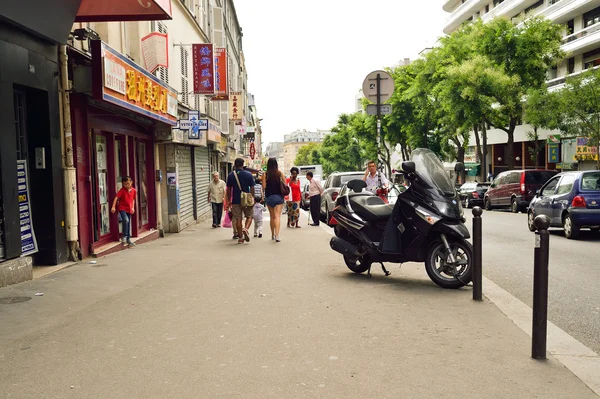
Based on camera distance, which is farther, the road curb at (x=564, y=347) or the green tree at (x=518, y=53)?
the green tree at (x=518, y=53)

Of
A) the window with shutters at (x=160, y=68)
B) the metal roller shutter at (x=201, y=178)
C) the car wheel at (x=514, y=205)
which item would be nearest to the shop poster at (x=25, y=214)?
the window with shutters at (x=160, y=68)

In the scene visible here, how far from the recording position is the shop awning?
9.71m

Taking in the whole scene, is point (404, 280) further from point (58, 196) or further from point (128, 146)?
point (128, 146)

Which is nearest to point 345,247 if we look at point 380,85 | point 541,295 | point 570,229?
point 541,295

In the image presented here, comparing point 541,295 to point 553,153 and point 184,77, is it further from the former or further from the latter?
point 553,153

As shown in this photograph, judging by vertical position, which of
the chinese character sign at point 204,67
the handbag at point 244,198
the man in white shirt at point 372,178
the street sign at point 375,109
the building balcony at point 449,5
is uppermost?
the building balcony at point 449,5

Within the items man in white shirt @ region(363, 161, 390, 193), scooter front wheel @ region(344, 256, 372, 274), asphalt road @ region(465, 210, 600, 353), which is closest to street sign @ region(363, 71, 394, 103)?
man in white shirt @ region(363, 161, 390, 193)

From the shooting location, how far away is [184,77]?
66.3 feet

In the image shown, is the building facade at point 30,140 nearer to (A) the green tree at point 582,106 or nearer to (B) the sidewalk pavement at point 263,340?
(B) the sidewalk pavement at point 263,340

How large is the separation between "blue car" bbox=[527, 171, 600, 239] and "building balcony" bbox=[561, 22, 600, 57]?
24.3 m

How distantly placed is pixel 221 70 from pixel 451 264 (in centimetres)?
1849

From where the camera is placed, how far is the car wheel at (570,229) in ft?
44.2

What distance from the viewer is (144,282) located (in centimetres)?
807

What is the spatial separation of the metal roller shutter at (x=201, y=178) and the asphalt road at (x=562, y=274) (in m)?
11.8
